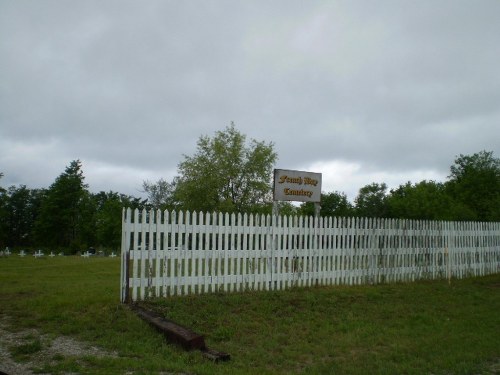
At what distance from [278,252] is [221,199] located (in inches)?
603

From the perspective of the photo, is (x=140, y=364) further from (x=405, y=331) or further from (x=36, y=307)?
(x=405, y=331)

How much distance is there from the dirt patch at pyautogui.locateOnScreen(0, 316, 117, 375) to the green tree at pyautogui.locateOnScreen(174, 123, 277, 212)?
18832 mm

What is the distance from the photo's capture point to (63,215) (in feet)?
219

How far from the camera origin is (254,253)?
11.1 metres

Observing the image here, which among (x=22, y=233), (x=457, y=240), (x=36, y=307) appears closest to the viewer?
(x=36, y=307)

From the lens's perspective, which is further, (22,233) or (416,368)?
(22,233)

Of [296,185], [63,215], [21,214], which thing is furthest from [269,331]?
[21,214]

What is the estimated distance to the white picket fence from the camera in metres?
9.50

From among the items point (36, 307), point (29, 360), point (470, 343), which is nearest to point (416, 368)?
point (470, 343)

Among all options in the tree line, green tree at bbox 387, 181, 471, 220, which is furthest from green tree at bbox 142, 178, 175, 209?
green tree at bbox 387, 181, 471, 220

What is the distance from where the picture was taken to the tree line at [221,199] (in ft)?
88.0

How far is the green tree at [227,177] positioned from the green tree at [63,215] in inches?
1788

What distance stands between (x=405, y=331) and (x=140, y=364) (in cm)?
483

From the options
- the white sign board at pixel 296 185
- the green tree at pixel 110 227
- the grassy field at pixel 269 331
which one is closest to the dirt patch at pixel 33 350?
the grassy field at pixel 269 331
